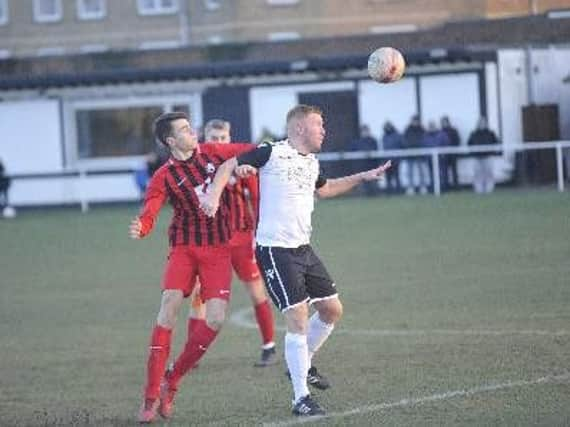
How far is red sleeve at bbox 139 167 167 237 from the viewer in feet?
36.2

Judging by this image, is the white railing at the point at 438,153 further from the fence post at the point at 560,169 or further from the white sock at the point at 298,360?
the white sock at the point at 298,360

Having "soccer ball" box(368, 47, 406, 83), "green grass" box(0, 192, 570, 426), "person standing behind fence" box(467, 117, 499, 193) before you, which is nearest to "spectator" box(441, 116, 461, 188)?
"person standing behind fence" box(467, 117, 499, 193)

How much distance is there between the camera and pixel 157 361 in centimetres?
1092

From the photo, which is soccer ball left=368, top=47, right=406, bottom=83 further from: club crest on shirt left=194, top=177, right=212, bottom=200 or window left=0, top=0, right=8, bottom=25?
window left=0, top=0, right=8, bottom=25

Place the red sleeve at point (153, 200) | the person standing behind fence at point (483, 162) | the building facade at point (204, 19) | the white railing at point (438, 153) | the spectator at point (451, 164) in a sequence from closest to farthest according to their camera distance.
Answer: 1. the red sleeve at point (153, 200)
2. the white railing at point (438, 153)
3. the spectator at point (451, 164)
4. the person standing behind fence at point (483, 162)
5. the building facade at point (204, 19)

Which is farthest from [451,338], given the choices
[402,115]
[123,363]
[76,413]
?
[402,115]

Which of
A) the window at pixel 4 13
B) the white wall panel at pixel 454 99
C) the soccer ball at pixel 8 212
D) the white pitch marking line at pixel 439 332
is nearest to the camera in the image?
the white pitch marking line at pixel 439 332

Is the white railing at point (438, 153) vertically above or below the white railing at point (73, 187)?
above

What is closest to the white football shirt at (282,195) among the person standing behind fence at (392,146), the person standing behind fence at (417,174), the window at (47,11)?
the person standing behind fence at (417,174)

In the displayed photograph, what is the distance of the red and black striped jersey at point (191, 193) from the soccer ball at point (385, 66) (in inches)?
39.6

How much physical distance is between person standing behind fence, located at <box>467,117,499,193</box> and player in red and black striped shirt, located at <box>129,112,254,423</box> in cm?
2552

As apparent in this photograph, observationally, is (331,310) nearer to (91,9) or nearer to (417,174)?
(417,174)

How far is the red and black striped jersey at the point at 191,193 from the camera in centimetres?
1128

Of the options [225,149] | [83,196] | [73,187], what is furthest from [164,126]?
[73,187]
